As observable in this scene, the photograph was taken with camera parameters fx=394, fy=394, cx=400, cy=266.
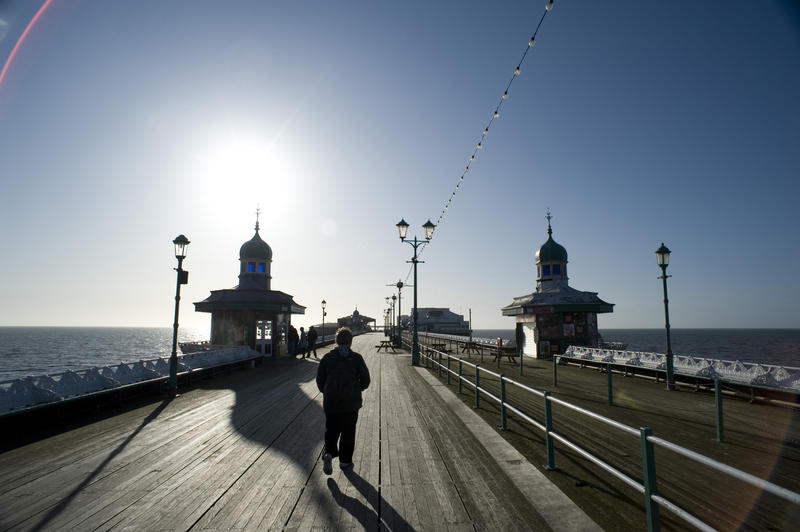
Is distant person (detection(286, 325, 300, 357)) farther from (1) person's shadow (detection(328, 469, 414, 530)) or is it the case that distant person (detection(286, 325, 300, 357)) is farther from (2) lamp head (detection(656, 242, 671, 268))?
(1) person's shadow (detection(328, 469, 414, 530))

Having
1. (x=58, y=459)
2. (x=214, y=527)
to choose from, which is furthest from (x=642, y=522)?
(x=58, y=459)

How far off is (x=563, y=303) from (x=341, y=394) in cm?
2336

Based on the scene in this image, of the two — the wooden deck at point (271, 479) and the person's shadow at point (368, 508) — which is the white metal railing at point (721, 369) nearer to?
the wooden deck at point (271, 479)

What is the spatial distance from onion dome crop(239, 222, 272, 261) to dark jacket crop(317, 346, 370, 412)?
24.0 m

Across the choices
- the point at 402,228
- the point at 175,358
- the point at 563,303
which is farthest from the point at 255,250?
the point at 563,303

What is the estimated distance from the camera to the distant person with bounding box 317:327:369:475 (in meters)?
5.01

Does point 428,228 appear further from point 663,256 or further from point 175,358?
point 175,358

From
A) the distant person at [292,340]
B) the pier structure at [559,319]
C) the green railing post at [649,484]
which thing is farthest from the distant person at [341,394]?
the pier structure at [559,319]

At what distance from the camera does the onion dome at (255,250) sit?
27.4m

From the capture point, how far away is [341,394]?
4.99m

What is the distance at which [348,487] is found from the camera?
475 centimetres

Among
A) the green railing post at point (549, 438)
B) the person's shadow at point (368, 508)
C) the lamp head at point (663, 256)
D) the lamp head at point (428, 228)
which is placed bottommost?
the person's shadow at point (368, 508)

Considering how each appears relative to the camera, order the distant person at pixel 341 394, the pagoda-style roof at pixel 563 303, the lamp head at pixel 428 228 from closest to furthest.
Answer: the distant person at pixel 341 394 → the lamp head at pixel 428 228 → the pagoda-style roof at pixel 563 303

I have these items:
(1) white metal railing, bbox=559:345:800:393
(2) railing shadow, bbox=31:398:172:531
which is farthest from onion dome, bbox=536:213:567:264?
(2) railing shadow, bbox=31:398:172:531
